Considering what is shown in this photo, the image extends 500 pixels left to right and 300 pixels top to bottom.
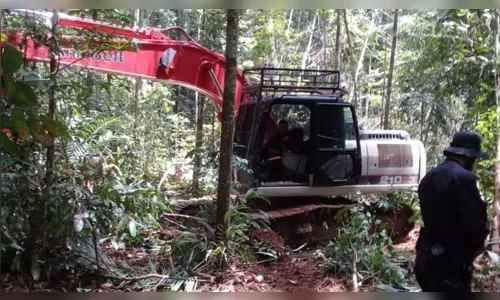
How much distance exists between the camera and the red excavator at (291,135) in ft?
10.7

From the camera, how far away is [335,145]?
11.4 ft

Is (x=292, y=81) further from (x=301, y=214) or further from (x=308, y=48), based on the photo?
(x=301, y=214)

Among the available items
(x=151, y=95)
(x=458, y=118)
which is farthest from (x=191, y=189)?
(x=458, y=118)

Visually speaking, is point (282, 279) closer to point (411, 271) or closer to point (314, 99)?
point (411, 271)

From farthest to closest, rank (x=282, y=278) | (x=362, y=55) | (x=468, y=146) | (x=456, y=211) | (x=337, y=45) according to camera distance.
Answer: (x=337, y=45) → (x=362, y=55) → (x=282, y=278) → (x=468, y=146) → (x=456, y=211)

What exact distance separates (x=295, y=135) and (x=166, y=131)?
93 cm

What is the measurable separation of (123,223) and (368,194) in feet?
5.27

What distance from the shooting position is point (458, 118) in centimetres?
298

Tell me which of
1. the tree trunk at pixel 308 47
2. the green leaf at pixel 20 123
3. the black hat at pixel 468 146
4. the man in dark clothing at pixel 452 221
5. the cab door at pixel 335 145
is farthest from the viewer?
the cab door at pixel 335 145

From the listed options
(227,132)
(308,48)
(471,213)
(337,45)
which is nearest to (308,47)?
(308,48)

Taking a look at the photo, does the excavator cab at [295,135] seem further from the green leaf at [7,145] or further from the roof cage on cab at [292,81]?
the green leaf at [7,145]

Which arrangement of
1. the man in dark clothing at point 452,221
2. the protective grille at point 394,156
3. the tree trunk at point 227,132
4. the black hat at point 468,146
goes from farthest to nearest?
the protective grille at point 394,156 < the tree trunk at point 227,132 < the black hat at point 468,146 < the man in dark clothing at point 452,221

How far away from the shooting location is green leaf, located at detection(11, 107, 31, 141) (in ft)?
8.30

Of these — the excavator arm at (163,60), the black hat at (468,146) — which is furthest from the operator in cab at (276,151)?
the black hat at (468,146)
